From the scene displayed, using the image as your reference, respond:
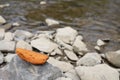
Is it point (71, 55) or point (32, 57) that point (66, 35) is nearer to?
point (71, 55)

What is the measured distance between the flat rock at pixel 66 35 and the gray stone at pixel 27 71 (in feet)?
6.09

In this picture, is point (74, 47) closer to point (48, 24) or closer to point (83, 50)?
point (83, 50)

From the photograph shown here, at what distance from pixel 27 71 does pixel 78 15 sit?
4129 mm

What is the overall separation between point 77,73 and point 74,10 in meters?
3.86

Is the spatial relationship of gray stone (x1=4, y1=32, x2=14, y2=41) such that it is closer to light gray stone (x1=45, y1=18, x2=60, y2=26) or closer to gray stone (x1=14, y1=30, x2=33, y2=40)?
gray stone (x1=14, y1=30, x2=33, y2=40)

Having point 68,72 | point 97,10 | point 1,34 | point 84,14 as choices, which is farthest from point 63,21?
point 68,72

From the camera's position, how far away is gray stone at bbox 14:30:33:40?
679 cm

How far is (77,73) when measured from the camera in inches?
210

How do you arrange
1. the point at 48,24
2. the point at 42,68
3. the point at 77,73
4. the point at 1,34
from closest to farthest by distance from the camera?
the point at 42,68 → the point at 77,73 → the point at 1,34 → the point at 48,24

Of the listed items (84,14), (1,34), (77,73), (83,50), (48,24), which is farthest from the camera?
(84,14)

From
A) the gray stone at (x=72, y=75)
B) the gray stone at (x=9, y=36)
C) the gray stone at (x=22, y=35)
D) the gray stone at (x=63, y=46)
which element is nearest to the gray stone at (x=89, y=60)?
the gray stone at (x=72, y=75)

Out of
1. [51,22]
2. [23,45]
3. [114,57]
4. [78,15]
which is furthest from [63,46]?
[78,15]

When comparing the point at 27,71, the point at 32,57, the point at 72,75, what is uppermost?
the point at 32,57

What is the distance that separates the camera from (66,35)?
6805 millimetres
